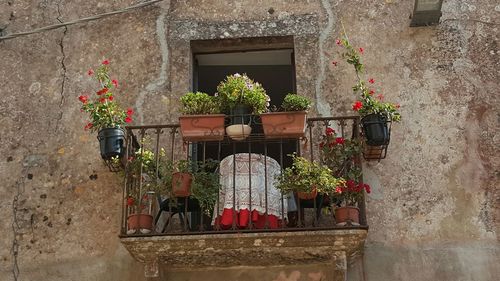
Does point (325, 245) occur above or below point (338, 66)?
below

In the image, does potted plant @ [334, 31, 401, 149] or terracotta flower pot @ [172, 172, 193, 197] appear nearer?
terracotta flower pot @ [172, 172, 193, 197]

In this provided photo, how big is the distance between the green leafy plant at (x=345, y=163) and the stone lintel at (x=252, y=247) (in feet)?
1.22

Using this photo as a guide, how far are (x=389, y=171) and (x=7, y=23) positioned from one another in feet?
14.0

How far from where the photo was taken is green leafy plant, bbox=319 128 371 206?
224 inches

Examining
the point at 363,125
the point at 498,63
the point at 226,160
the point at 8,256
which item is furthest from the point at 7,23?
the point at 498,63

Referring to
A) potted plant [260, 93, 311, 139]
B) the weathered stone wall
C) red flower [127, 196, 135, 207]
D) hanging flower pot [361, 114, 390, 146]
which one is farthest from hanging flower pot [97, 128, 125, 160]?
hanging flower pot [361, 114, 390, 146]

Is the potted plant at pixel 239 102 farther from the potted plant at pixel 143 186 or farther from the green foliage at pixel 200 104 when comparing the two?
the potted plant at pixel 143 186

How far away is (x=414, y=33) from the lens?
6945 millimetres

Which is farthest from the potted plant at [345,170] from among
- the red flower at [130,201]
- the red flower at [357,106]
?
the red flower at [130,201]

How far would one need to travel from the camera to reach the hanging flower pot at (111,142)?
6043mm

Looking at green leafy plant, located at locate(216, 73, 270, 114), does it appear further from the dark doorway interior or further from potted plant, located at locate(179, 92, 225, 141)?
the dark doorway interior

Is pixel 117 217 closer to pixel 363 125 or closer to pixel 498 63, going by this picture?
pixel 363 125

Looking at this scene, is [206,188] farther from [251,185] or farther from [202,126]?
[202,126]

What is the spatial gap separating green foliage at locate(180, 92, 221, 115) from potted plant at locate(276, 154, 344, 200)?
86 cm
